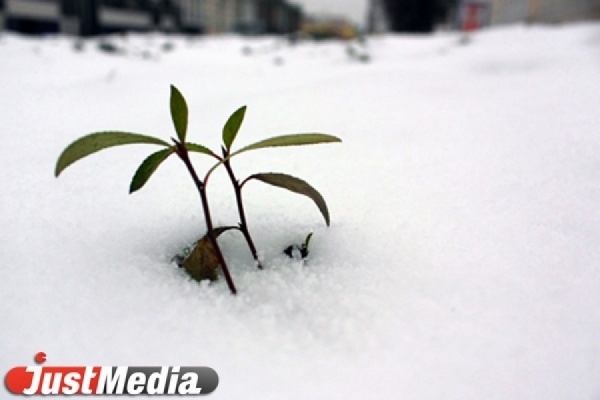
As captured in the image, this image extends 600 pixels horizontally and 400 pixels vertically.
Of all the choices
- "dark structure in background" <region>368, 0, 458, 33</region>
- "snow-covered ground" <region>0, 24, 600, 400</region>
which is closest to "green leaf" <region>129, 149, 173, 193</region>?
"snow-covered ground" <region>0, 24, 600, 400</region>

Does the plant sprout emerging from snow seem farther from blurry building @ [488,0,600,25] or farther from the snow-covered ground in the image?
blurry building @ [488,0,600,25]

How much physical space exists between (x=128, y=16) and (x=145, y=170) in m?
16.9

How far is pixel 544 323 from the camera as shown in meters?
0.45

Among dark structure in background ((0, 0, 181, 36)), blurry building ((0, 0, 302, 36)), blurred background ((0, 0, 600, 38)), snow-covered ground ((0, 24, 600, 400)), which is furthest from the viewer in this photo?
dark structure in background ((0, 0, 181, 36))

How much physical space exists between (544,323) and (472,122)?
0.73m

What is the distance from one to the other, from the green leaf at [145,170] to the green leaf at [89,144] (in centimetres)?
2

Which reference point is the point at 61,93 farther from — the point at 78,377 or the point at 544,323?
the point at 544,323

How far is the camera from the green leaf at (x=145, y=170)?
0.46m

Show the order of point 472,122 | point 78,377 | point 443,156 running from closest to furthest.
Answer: point 78,377, point 443,156, point 472,122

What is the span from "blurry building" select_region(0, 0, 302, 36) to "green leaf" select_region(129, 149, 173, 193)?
5.71 meters

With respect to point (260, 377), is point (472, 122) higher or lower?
higher

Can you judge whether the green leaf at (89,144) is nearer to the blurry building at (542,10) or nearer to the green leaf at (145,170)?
the green leaf at (145,170)

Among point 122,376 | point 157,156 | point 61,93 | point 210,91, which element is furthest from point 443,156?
point 61,93

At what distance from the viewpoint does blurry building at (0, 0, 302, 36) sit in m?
10.9
